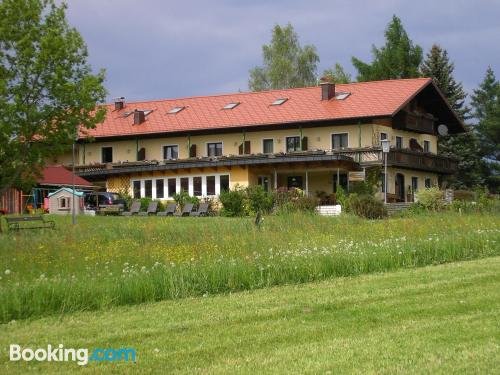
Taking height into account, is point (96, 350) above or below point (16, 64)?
below

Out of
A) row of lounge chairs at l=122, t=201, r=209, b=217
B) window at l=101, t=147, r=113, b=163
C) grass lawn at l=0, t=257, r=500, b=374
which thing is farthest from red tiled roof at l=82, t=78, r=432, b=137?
grass lawn at l=0, t=257, r=500, b=374

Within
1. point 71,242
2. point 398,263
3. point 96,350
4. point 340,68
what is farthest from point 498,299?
point 340,68

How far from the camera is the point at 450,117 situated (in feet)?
159

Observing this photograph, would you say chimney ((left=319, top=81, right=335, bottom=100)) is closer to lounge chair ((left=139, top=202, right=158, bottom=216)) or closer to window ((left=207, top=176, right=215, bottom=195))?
window ((left=207, top=176, right=215, bottom=195))

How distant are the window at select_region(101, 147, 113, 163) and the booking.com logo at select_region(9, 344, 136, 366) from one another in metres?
42.8

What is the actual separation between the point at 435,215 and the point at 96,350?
47.2 ft

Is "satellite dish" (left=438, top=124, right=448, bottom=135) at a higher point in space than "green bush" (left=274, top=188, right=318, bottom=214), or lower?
higher

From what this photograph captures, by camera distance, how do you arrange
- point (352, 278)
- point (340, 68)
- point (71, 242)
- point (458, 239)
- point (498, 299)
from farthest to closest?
point (340, 68) < point (71, 242) < point (458, 239) < point (352, 278) < point (498, 299)

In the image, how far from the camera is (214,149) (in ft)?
152

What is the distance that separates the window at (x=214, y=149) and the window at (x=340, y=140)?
747 centimetres

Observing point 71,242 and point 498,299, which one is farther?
point 71,242

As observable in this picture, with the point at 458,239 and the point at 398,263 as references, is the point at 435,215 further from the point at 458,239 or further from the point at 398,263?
the point at 398,263

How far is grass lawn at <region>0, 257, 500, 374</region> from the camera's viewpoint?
20.7 ft


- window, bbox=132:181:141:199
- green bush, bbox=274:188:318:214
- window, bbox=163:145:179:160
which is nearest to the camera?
green bush, bbox=274:188:318:214
